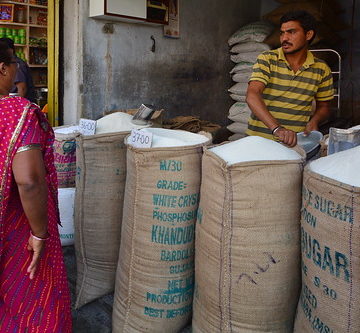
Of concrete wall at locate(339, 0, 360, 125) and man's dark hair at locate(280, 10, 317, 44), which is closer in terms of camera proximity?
man's dark hair at locate(280, 10, 317, 44)

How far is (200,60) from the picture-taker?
496cm

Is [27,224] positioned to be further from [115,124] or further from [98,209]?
[115,124]

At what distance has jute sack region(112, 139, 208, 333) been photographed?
5.66ft

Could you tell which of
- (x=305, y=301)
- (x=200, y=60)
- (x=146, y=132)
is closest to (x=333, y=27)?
(x=200, y=60)

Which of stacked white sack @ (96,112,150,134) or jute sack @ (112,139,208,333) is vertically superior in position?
stacked white sack @ (96,112,150,134)

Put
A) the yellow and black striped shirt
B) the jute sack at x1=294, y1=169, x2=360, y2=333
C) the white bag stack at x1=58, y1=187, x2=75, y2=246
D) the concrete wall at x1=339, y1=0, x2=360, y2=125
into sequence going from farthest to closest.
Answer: the concrete wall at x1=339, y1=0, x2=360, y2=125 < the white bag stack at x1=58, y1=187, x2=75, y2=246 < the yellow and black striped shirt < the jute sack at x1=294, y1=169, x2=360, y2=333

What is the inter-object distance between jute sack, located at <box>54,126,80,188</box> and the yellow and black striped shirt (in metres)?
0.99

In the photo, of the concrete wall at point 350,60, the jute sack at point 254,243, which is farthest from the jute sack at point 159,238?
the concrete wall at point 350,60

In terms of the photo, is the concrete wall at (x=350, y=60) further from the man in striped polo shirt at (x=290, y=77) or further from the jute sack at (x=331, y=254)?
the jute sack at (x=331, y=254)

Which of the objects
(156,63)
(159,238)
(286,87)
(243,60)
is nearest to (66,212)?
(159,238)

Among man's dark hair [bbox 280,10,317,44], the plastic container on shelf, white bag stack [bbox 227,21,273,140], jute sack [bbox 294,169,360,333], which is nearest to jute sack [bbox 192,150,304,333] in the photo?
jute sack [bbox 294,169,360,333]

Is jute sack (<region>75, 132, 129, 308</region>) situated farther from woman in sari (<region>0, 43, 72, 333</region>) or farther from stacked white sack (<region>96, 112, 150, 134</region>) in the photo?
woman in sari (<region>0, 43, 72, 333</region>)

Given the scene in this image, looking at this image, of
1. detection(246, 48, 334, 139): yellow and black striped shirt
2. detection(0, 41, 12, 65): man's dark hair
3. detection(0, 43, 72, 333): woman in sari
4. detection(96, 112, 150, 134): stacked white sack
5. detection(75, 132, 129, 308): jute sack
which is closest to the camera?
detection(0, 43, 72, 333): woman in sari

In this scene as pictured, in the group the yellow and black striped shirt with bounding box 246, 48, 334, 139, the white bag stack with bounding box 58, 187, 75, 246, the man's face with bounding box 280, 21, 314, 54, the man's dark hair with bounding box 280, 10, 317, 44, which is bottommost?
the white bag stack with bounding box 58, 187, 75, 246
